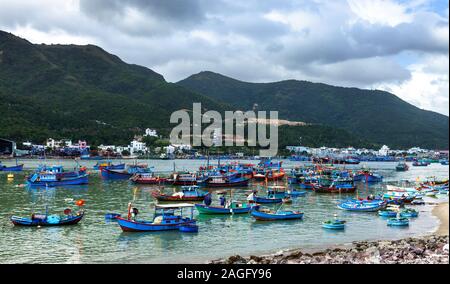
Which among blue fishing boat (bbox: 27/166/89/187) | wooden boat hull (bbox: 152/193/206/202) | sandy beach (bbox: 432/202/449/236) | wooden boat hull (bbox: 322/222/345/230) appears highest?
blue fishing boat (bbox: 27/166/89/187)

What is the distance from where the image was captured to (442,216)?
44281mm

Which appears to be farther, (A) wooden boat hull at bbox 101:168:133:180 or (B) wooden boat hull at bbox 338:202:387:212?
(A) wooden boat hull at bbox 101:168:133:180

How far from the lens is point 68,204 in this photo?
165 feet

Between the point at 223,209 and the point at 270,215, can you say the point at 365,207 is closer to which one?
the point at 270,215

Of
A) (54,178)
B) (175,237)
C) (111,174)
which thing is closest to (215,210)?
(175,237)

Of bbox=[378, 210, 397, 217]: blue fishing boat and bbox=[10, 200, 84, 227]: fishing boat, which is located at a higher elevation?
bbox=[10, 200, 84, 227]: fishing boat

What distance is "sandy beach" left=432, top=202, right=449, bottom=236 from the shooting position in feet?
116

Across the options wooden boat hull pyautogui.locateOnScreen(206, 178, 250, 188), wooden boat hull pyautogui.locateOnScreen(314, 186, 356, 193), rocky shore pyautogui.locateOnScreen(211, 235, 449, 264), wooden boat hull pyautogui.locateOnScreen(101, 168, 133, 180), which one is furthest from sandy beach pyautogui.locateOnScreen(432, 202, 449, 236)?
wooden boat hull pyautogui.locateOnScreen(101, 168, 133, 180)

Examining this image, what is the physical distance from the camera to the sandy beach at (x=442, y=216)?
116 ft

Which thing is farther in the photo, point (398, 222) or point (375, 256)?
point (398, 222)

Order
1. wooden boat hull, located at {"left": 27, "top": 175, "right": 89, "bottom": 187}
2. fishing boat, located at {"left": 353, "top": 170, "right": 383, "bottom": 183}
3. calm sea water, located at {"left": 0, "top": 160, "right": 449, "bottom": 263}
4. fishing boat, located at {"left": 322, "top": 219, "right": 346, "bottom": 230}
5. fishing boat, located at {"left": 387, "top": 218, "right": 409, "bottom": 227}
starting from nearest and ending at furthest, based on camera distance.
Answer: calm sea water, located at {"left": 0, "top": 160, "right": 449, "bottom": 263} → fishing boat, located at {"left": 322, "top": 219, "right": 346, "bottom": 230} → fishing boat, located at {"left": 387, "top": 218, "right": 409, "bottom": 227} → wooden boat hull, located at {"left": 27, "top": 175, "right": 89, "bottom": 187} → fishing boat, located at {"left": 353, "top": 170, "right": 383, "bottom": 183}

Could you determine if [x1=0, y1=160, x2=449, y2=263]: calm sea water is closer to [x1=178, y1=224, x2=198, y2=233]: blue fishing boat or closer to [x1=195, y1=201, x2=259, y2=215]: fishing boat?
[x1=178, y1=224, x2=198, y2=233]: blue fishing boat
